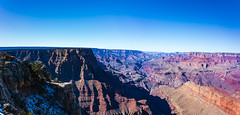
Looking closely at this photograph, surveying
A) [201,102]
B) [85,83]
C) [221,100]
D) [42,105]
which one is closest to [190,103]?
[201,102]

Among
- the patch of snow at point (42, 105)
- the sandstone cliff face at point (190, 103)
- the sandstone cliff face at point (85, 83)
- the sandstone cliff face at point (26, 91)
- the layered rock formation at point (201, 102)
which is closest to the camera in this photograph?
the sandstone cliff face at point (26, 91)

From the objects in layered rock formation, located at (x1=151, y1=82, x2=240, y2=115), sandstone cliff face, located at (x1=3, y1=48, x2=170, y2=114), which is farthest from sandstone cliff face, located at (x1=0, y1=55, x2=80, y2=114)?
layered rock formation, located at (x1=151, y1=82, x2=240, y2=115)

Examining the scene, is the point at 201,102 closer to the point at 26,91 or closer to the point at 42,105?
the point at 42,105

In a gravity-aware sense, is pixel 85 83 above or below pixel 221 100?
above

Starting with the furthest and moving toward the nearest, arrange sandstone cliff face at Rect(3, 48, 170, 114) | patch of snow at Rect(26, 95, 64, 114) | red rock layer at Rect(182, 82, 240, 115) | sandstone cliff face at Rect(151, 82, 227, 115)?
1. sandstone cliff face at Rect(151, 82, 227, 115)
2. sandstone cliff face at Rect(3, 48, 170, 114)
3. red rock layer at Rect(182, 82, 240, 115)
4. patch of snow at Rect(26, 95, 64, 114)

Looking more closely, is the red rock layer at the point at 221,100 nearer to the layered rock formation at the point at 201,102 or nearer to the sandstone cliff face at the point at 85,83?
the layered rock formation at the point at 201,102

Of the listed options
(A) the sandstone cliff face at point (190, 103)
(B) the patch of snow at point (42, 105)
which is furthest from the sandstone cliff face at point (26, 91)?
(A) the sandstone cliff face at point (190, 103)

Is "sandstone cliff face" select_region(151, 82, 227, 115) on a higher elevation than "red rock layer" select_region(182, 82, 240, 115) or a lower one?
lower

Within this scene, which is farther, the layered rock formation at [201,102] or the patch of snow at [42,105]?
the layered rock formation at [201,102]

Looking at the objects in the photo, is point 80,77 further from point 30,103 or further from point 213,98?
point 213,98

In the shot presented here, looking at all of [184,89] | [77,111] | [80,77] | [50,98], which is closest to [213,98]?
[184,89]

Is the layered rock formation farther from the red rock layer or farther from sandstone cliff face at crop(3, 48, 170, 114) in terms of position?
sandstone cliff face at crop(3, 48, 170, 114)

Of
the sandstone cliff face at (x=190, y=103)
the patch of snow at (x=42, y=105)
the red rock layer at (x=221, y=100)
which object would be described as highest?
the patch of snow at (x=42, y=105)
